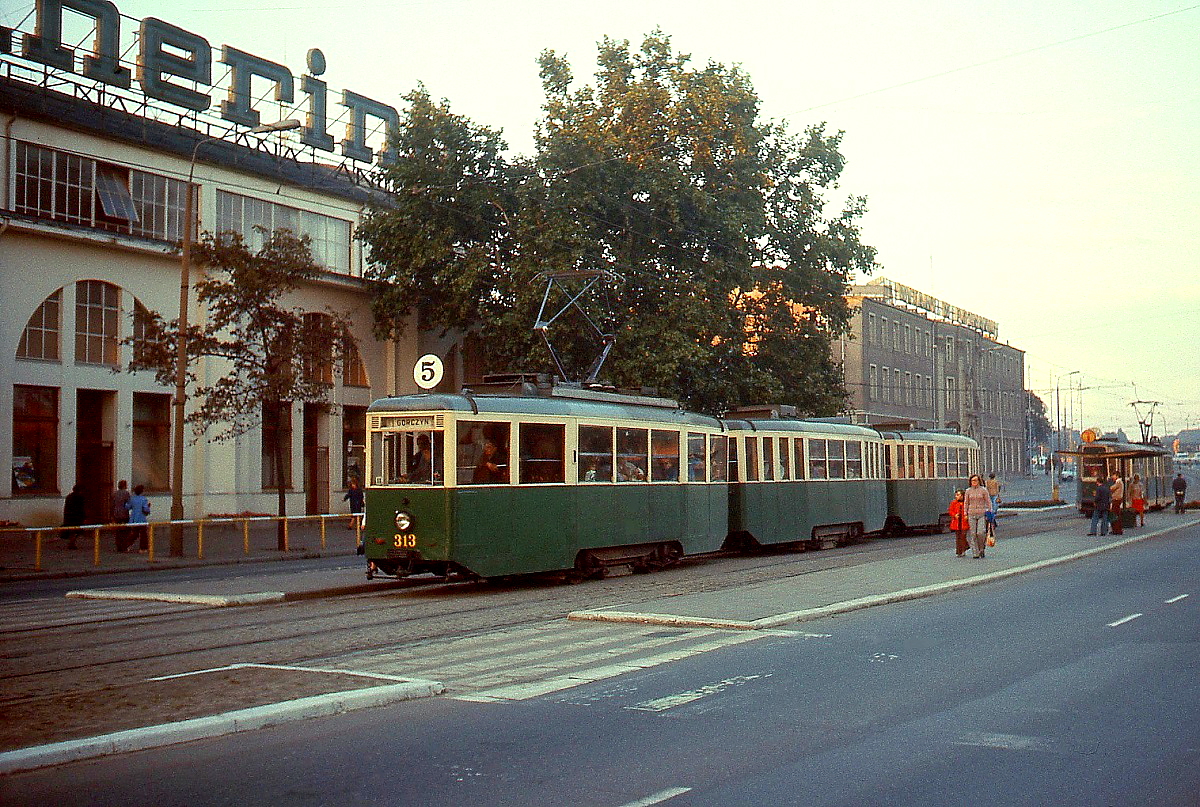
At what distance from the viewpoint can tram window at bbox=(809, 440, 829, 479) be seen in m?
27.5

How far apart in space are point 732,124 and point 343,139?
12.1m

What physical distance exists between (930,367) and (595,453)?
66865 millimetres

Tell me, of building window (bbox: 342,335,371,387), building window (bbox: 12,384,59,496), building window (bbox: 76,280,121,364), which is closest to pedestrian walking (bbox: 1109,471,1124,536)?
building window (bbox: 342,335,371,387)

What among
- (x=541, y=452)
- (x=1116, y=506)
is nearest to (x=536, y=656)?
(x=541, y=452)

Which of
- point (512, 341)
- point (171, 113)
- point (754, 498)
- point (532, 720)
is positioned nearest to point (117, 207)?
point (171, 113)

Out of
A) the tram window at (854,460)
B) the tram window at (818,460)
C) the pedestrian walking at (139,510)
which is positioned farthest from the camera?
the tram window at (854,460)

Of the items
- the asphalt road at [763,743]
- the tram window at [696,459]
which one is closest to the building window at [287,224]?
the tram window at [696,459]

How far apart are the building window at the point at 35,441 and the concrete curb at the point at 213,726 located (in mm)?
24304

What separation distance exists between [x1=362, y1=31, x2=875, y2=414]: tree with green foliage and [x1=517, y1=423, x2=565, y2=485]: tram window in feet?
54.0

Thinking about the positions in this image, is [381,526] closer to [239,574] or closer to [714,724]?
[239,574]

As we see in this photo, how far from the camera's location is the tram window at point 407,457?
1694cm

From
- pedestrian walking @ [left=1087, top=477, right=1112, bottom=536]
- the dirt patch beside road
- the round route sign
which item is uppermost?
the round route sign

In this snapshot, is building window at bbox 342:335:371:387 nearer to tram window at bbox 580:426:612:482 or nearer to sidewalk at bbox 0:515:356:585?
sidewalk at bbox 0:515:356:585

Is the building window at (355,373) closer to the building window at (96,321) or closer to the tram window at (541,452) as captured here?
the building window at (96,321)
